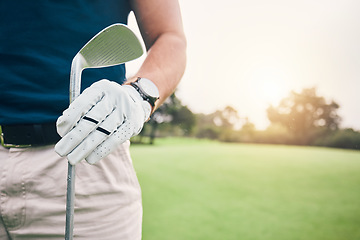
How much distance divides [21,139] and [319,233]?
529cm

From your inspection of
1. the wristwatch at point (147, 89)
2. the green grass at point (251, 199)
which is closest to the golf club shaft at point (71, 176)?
the wristwatch at point (147, 89)

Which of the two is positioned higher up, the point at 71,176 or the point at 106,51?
the point at 106,51

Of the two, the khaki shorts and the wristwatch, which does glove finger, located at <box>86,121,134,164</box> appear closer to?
the wristwatch

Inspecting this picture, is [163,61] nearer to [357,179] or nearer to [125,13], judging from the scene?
[125,13]

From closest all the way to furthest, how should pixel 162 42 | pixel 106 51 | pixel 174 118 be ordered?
1. pixel 106 51
2. pixel 162 42
3. pixel 174 118

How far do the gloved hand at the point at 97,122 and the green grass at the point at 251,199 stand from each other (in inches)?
160

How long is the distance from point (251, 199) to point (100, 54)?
→ 660 centimetres

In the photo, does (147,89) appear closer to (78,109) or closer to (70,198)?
(78,109)

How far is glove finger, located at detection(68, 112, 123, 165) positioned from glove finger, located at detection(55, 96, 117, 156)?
0.04 feet

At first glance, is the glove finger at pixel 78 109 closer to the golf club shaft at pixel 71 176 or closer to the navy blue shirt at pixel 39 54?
the golf club shaft at pixel 71 176

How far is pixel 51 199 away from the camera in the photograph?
2.74 ft

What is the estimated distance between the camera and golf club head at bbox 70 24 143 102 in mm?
667

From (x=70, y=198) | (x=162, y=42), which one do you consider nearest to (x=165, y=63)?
(x=162, y=42)

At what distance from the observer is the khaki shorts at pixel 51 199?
0.82 meters
